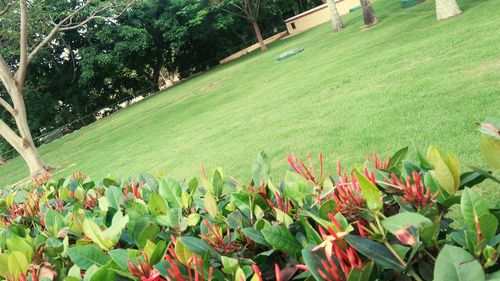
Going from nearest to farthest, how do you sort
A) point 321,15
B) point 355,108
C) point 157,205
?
1. point 157,205
2. point 355,108
3. point 321,15

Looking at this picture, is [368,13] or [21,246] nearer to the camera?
[21,246]

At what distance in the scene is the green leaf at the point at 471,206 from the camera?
4.19ft

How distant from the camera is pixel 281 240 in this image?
150cm

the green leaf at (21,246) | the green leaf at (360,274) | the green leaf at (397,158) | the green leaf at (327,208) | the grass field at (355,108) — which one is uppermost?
the green leaf at (21,246)

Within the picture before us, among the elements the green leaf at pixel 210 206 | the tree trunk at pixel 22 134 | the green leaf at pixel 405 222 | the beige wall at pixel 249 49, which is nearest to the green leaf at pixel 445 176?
the green leaf at pixel 405 222

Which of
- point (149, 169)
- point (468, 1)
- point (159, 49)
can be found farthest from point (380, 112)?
point (159, 49)

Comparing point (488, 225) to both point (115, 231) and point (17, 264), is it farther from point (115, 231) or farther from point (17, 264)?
point (17, 264)

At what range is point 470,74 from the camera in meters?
6.89

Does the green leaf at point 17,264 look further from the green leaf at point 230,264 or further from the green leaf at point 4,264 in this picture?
the green leaf at point 230,264

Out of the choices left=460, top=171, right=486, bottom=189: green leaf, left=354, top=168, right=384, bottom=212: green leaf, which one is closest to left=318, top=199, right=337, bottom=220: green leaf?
left=354, top=168, right=384, bottom=212: green leaf

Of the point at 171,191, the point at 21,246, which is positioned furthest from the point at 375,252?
the point at 21,246

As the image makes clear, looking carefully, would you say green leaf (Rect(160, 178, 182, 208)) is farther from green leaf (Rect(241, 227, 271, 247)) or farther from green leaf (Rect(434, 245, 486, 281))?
green leaf (Rect(434, 245, 486, 281))

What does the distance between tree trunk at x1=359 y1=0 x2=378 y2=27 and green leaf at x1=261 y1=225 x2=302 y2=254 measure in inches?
684

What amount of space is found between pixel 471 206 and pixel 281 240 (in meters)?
0.59
